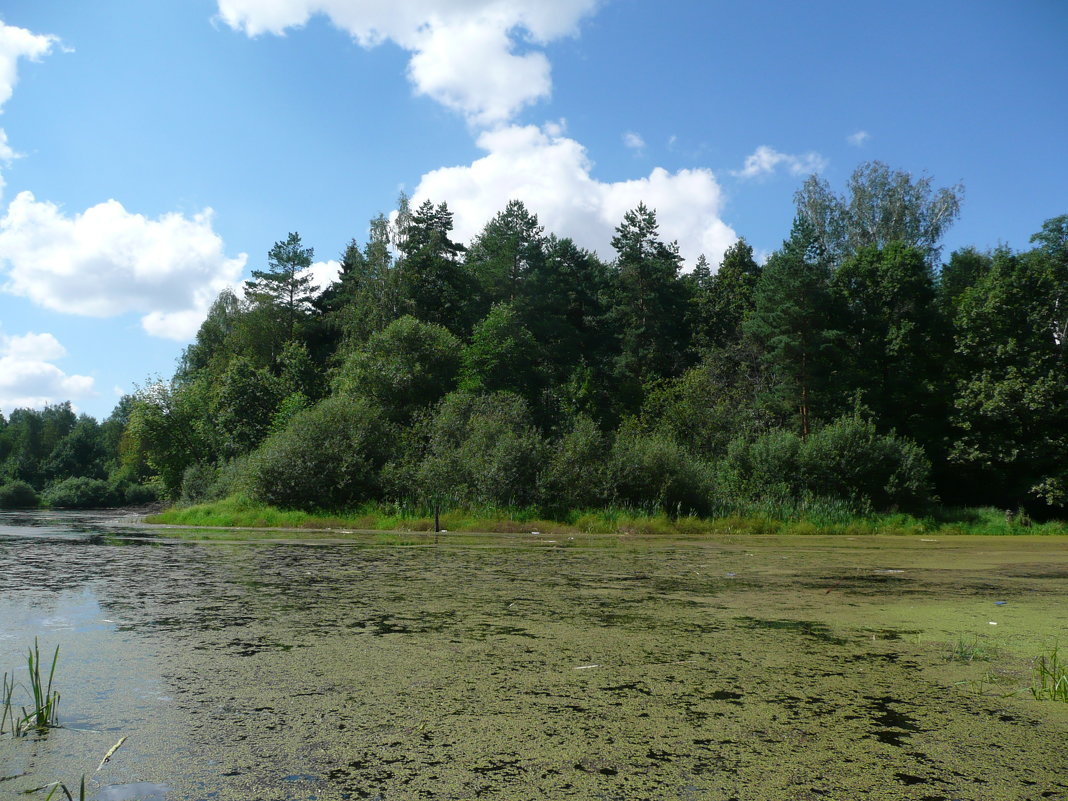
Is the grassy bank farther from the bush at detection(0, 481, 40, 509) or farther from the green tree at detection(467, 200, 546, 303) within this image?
the bush at detection(0, 481, 40, 509)

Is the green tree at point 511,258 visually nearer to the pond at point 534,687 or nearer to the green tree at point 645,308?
the green tree at point 645,308

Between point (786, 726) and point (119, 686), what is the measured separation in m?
3.76

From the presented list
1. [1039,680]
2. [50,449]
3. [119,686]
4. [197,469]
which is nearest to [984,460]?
[1039,680]

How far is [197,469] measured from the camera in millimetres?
32250

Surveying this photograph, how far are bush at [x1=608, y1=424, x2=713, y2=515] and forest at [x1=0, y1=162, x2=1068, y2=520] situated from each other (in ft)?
0.23

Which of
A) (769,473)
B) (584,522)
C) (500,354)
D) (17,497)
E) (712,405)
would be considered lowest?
Answer: (17,497)

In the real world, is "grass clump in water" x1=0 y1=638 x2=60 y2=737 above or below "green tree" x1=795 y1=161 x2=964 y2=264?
below

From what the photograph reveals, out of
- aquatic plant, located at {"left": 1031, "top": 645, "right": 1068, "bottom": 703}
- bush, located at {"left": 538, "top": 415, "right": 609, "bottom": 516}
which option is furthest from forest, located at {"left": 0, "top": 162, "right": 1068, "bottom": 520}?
aquatic plant, located at {"left": 1031, "top": 645, "right": 1068, "bottom": 703}

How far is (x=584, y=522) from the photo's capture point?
63.5 ft

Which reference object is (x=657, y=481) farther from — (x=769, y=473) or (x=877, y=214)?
(x=877, y=214)

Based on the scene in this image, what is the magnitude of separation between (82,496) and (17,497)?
406cm

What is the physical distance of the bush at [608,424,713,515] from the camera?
20.6 meters

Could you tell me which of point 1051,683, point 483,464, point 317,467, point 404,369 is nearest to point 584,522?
point 483,464

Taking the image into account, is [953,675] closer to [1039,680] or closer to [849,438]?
[1039,680]
